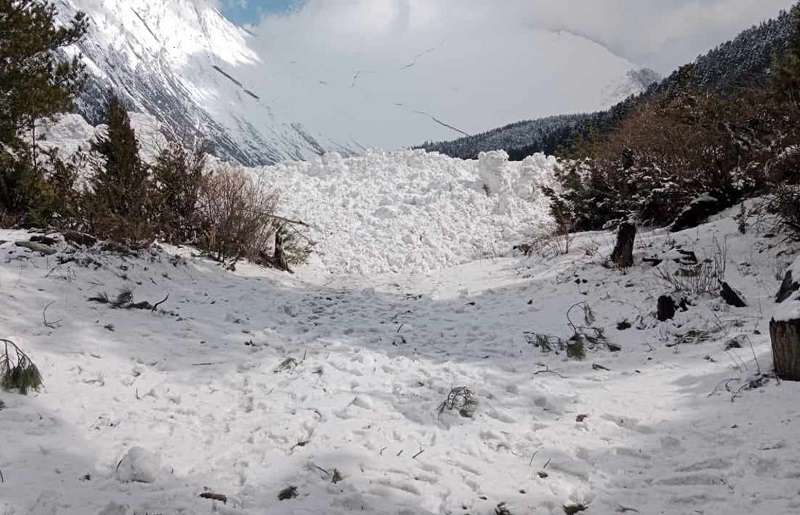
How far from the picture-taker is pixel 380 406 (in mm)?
4012

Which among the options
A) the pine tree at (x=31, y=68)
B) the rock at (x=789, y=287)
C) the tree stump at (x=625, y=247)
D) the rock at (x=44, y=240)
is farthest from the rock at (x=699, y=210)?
the rock at (x=44, y=240)

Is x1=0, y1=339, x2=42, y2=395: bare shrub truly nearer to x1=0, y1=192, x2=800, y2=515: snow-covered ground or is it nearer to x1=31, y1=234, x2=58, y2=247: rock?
x1=0, y1=192, x2=800, y2=515: snow-covered ground

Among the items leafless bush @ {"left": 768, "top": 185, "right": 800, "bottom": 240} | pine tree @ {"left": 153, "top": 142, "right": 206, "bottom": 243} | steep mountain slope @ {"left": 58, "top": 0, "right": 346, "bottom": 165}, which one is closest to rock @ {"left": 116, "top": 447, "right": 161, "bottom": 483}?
leafless bush @ {"left": 768, "top": 185, "right": 800, "bottom": 240}

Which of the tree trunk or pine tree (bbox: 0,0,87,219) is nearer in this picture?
the tree trunk

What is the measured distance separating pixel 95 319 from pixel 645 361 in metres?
5.37

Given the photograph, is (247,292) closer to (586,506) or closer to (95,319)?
(95,319)

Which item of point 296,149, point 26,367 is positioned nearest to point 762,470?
point 26,367

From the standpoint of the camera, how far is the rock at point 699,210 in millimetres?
9391

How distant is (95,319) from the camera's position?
5105mm

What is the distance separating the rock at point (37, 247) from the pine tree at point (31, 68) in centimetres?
79

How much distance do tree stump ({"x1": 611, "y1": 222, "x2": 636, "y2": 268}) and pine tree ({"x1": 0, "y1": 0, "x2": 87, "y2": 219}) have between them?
25.7 ft

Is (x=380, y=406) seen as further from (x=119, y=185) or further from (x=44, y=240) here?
(x=119, y=185)

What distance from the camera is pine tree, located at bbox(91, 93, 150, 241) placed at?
7645 millimetres

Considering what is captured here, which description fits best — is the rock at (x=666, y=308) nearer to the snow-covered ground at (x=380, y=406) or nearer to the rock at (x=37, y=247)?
the snow-covered ground at (x=380, y=406)
